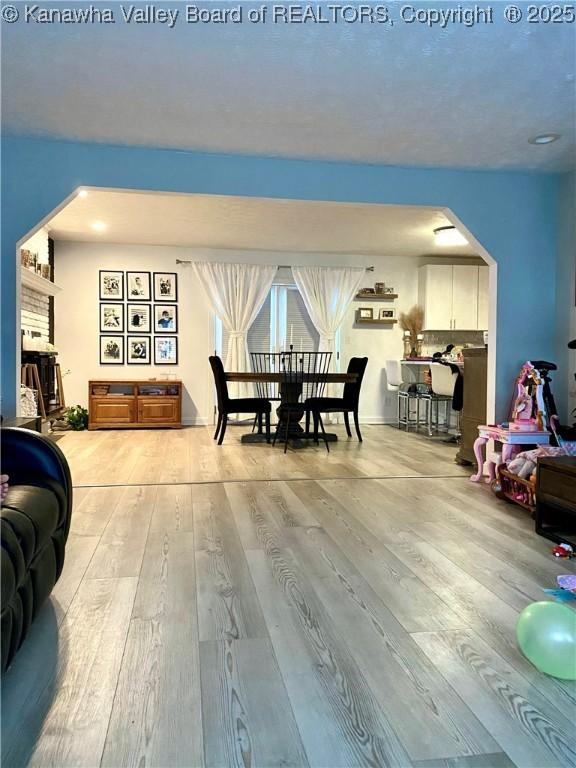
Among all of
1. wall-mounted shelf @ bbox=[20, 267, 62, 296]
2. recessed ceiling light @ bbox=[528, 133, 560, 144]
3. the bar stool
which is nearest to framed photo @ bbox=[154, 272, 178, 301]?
wall-mounted shelf @ bbox=[20, 267, 62, 296]

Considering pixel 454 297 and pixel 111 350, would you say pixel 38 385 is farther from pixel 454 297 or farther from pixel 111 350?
pixel 454 297

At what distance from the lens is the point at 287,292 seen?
8.00m

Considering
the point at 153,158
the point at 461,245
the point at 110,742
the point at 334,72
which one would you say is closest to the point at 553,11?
the point at 334,72

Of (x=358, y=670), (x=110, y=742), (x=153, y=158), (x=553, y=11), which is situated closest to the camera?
(x=110, y=742)

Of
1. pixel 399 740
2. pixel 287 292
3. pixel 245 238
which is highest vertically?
pixel 245 238

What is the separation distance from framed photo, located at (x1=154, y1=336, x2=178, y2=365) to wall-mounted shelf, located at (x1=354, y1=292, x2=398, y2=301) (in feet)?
8.73

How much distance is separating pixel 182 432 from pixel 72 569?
15.1 ft

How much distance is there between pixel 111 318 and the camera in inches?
297

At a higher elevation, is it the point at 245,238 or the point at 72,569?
the point at 245,238

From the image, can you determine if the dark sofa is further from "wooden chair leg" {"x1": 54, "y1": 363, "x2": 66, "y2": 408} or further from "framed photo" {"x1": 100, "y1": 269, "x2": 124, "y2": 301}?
"framed photo" {"x1": 100, "y1": 269, "x2": 124, "y2": 301}

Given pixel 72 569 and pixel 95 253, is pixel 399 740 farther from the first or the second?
pixel 95 253

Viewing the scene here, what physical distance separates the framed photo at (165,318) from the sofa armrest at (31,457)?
5.66 metres

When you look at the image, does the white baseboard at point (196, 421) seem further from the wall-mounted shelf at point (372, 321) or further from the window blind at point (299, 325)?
the wall-mounted shelf at point (372, 321)

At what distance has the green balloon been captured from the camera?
1627 mm
